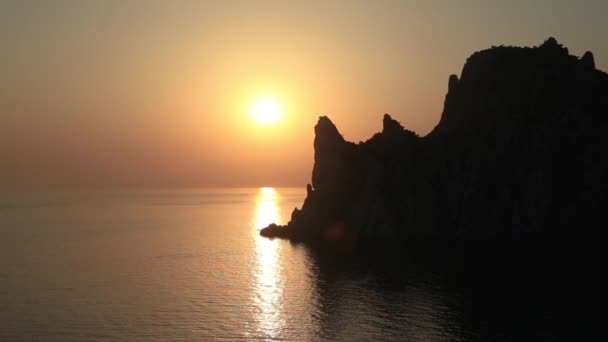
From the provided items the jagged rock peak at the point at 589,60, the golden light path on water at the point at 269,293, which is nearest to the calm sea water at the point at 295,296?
the golden light path on water at the point at 269,293

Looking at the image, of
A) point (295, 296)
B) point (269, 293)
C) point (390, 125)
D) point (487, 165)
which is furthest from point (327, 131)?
point (295, 296)

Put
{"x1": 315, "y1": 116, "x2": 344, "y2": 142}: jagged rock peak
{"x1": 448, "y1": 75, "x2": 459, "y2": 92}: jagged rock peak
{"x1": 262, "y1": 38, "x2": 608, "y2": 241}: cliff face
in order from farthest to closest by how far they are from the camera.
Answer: {"x1": 448, "y1": 75, "x2": 459, "y2": 92}: jagged rock peak < {"x1": 315, "y1": 116, "x2": 344, "y2": 142}: jagged rock peak < {"x1": 262, "y1": 38, "x2": 608, "y2": 241}: cliff face

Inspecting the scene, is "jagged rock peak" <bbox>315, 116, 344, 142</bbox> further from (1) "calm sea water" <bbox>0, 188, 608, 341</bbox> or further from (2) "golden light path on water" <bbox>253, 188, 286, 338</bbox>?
(1) "calm sea water" <bbox>0, 188, 608, 341</bbox>

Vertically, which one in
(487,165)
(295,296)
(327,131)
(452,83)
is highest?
(452,83)

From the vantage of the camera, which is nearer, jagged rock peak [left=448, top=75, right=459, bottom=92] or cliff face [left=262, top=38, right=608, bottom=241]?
cliff face [left=262, top=38, right=608, bottom=241]

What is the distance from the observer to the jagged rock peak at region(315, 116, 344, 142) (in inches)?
6122

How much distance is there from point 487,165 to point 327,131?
45660 mm

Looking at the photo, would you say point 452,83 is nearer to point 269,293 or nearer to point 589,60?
point 589,60

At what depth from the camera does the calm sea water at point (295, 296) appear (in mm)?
63375

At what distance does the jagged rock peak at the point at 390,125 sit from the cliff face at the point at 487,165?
0.29 m

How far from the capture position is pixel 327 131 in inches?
6152

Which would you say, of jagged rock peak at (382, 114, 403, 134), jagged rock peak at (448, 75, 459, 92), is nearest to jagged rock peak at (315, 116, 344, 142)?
jagged rock peak at (382, 114, 403, 134)

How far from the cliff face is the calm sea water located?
20.2 meters

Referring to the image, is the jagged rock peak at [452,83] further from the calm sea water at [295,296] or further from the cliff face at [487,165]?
the calm sea water at [295,296]
